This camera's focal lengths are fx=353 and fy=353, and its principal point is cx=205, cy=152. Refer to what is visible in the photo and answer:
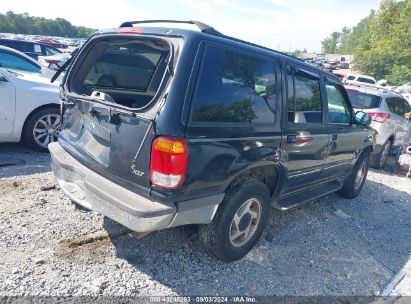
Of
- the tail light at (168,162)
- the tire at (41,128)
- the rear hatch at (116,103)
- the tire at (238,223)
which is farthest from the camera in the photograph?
the tire at (41,128)

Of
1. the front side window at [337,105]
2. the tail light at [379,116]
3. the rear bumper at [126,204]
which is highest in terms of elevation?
the front side window at [337,105]

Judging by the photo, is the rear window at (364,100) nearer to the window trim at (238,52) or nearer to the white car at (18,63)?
the window trim at (238,52)

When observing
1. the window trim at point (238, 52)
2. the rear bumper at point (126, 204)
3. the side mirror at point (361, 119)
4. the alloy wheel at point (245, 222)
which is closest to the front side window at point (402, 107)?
the side mirror at point (361, 119)

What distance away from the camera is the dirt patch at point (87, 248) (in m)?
3.10

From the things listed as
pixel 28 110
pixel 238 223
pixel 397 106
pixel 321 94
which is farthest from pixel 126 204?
pixel 397 106

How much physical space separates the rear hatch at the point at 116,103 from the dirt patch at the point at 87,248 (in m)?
0.79

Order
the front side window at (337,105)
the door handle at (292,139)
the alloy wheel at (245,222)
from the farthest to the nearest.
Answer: the front side window at (337,105) → the door handle at (292,139) → the alloy wheel at (245,222)

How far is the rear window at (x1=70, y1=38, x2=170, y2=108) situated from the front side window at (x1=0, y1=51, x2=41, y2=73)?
3518 mm

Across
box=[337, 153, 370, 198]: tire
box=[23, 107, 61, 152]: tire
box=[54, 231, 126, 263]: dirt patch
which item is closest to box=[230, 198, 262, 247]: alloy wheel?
box=[54, 231, 126, 263]: dirt patch

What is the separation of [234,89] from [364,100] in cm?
566

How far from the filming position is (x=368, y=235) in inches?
174

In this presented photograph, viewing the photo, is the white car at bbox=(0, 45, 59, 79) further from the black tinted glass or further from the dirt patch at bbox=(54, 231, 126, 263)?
the black tinted glass

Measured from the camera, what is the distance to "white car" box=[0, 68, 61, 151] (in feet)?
17.0

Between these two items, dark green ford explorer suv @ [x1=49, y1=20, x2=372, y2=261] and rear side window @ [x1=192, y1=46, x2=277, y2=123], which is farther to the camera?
rear side window @ [x1=192, y1=46, x2=277, y2=123]
